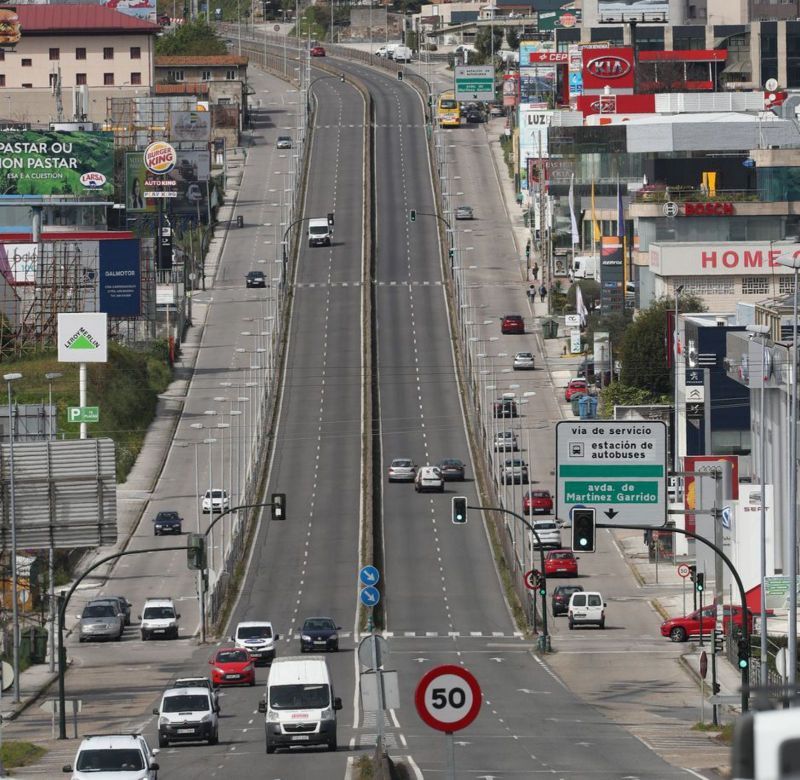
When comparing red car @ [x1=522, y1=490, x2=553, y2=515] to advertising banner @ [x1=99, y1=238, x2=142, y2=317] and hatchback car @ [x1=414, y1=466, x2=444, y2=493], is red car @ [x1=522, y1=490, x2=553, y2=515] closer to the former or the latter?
hatchback car @ [x1=414, y1=466, x2=444, y2=493]

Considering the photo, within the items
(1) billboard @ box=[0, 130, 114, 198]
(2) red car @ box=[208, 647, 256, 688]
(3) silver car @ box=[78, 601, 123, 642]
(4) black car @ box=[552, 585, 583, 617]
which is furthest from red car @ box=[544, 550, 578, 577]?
(1) billboard @ box=[0, 130, 114, 198]

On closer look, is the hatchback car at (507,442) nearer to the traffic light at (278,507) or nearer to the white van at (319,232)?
the traffic light at (278,507)

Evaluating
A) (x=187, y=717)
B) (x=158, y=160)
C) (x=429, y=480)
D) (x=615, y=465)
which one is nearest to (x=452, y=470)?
(x=429, y=480)

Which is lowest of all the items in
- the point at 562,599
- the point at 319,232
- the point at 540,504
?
the point at 562,599

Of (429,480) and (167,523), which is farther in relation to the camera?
(429,480)

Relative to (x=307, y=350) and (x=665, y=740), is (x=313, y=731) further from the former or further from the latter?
(x=307, y=350)

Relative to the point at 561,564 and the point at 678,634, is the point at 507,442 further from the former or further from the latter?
the point at 678,634

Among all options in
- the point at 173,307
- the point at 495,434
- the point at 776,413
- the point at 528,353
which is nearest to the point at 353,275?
the point at 173,307
